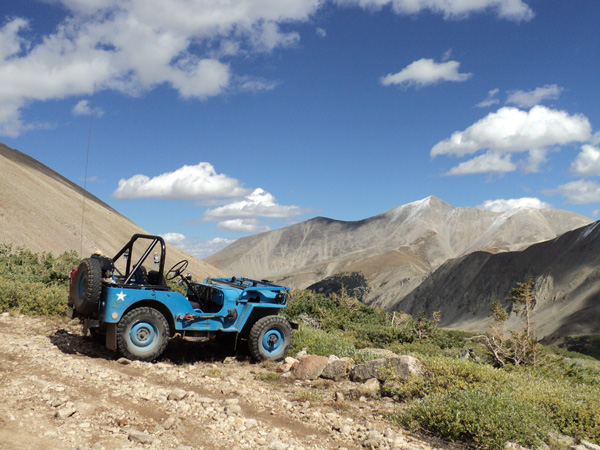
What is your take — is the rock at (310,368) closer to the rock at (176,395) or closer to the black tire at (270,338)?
the black tire at (270,338)

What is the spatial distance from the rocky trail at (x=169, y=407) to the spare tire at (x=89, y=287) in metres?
0.74

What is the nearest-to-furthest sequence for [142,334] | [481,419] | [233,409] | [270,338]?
[481,419]
[233,409]
[142,334]
[270,338]

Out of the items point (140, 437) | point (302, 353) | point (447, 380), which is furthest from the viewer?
point (302, 353)

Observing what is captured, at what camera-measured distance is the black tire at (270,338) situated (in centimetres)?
807

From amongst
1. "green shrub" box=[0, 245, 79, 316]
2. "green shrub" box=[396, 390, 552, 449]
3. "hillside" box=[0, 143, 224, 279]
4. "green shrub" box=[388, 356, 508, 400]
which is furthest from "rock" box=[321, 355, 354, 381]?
"hillside" box=[0, 143, 224, 279]

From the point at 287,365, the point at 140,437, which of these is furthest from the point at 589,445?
the point at 140,437

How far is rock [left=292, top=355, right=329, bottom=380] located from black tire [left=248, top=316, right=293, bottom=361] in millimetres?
773

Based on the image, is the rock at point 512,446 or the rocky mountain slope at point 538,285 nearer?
the rock at point 512,446

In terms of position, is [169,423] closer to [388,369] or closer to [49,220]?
[388,369]

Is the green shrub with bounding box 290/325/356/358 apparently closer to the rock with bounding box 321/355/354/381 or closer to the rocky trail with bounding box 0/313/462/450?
the rock with bounding box 321/355/354/381

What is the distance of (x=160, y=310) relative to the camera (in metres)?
7.63

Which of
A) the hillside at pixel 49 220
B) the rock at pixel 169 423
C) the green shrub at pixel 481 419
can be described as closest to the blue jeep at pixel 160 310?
the rock at pixel 169 423

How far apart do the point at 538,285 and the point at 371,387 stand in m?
55.7

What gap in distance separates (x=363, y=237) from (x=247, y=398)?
155 m
